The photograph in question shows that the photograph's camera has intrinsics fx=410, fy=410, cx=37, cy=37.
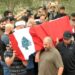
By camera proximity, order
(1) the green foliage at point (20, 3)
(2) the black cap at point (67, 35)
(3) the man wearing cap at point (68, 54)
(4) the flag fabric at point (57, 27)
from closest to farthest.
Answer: (2) the black cap at point (67, 35) < (3) the man wearing cap at point (68, 54) < (4) the flag fabric at point (57, 27) < (1) the green foliage at point (20, 3)

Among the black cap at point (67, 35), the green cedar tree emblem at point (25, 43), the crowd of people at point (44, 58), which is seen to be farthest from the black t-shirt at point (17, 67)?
the black cap at point (67, 35)

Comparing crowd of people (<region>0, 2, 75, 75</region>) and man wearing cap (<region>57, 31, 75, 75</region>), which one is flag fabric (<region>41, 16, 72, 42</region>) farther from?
man wearing cap (<region>57, 31, 75, 75</region>)

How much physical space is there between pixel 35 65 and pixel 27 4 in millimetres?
16358

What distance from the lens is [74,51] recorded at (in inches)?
411

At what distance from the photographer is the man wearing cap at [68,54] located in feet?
34.2

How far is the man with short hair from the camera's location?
10.1m

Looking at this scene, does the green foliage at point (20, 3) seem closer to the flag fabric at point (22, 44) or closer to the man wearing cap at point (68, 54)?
the flag fabric at point (22, 44)

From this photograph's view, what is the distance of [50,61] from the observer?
33.2ft

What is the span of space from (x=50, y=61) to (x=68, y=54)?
1.96ft

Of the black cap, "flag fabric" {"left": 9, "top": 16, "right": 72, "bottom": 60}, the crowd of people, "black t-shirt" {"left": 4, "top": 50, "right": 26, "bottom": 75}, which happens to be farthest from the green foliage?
the black cap

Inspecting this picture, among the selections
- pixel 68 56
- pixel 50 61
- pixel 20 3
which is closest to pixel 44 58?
pixel 50 61

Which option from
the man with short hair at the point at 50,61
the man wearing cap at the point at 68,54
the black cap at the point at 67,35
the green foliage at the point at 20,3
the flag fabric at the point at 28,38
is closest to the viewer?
the man with short hair at the point at 50,61

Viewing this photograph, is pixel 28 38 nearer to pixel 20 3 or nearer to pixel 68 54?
pixel 68 54

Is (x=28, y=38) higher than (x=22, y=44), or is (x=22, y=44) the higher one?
(x=28, y=38)
